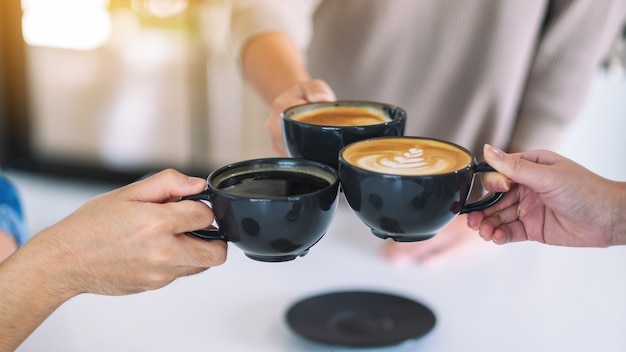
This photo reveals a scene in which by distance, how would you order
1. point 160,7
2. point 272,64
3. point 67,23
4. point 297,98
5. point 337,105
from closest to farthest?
point 337,105
point 297,98
point 272,64
point 160,7
point 67,23

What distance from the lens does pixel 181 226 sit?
75 cm

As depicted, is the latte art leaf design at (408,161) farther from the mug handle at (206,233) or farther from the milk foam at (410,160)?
the mug handle at (206,233)

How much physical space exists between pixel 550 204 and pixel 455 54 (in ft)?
2.10

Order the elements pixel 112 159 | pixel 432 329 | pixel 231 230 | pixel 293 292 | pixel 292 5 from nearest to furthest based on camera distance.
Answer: pixel 231 230
pixel 432 329
pixel 293 292
pixel 292 5
pixel 112 159

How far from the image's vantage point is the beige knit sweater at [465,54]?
1.41 m

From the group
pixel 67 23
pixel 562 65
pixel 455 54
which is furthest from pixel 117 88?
pixel 562 65

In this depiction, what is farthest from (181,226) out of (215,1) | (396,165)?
(215,1)

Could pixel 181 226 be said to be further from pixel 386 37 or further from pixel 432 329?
pixel 386 37

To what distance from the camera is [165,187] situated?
0.76m

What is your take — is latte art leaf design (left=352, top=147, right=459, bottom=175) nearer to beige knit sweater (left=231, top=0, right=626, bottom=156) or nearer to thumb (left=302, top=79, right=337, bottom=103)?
thumb (left=302, top=79, right=337, bottom=103)

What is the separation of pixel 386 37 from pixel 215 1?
5.30 ft

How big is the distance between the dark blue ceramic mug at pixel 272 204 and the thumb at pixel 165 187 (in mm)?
12

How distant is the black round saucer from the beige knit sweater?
53cm

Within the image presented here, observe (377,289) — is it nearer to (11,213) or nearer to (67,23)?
(11,213)
